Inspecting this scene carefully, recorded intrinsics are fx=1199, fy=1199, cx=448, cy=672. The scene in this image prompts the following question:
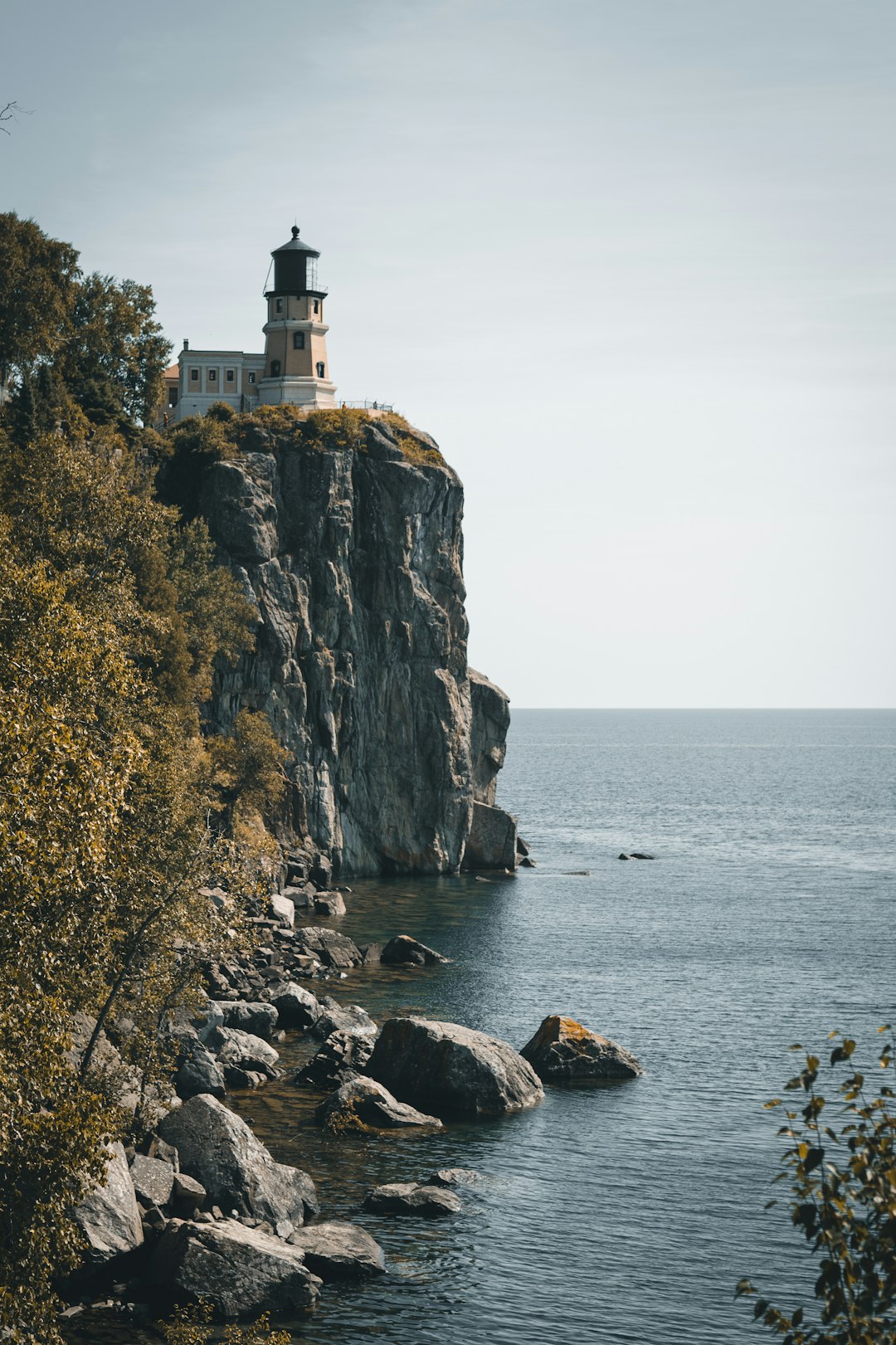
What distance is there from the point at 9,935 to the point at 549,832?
420 ft

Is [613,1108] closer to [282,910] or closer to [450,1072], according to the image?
[450,1072]

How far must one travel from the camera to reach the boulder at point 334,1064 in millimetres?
46844

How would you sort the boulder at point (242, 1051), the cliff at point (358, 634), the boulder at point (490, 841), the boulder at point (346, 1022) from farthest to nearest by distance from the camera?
the boulder at point (490, 841)
the cliff at point (358, 634)
the boulder at point (346, 1022)
the boulder at point (242, 1051)

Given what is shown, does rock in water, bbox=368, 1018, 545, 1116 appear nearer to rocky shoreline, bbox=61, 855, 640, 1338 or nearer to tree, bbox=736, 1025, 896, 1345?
rocky shoreline, bbox=61, 855, 640, 1338

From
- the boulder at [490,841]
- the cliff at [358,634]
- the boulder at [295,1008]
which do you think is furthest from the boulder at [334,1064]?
the boulder at [490,841]

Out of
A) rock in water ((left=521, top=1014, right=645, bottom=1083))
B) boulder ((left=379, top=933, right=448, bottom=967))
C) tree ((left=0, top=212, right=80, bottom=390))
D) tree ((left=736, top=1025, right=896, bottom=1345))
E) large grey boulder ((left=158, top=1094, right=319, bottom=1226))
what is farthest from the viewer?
tree ((left=0, top=212, right=80, bottom=390))

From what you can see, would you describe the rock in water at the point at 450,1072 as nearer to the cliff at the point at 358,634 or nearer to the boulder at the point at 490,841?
the cliff at the point at 358,634

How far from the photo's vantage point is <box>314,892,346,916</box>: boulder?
83250 mm

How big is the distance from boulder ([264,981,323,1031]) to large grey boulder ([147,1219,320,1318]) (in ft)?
84.3

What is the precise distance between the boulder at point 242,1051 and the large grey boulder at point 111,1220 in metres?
16.7

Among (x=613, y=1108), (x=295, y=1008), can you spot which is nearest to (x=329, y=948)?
(x=295, y=1008)

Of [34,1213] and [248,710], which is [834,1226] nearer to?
[34,1213]

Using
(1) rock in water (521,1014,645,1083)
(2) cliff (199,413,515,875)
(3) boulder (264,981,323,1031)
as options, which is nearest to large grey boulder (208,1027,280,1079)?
(3) boulder (264,981,323,1031)

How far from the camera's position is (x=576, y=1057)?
5019cm
